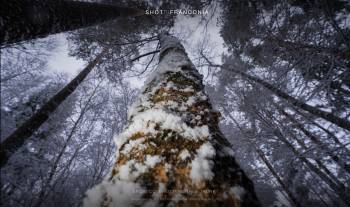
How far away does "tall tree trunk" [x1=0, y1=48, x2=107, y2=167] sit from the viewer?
1.90 m

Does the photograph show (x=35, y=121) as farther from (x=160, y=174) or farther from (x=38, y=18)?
(x=160, y=174)

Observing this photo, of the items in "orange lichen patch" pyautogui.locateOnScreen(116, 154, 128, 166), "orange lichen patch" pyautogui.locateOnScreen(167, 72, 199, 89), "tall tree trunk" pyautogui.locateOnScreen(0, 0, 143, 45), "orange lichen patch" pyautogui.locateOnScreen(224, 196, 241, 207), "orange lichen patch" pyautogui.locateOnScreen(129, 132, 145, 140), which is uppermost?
"tall tree trunk" pyautogui.locateOnScreen(0, 0, 143, 45)

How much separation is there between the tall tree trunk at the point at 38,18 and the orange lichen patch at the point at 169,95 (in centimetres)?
150

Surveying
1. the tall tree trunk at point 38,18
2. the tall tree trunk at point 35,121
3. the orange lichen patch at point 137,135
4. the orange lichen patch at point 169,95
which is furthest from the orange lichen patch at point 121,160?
the tall tree trunk at point 38,18

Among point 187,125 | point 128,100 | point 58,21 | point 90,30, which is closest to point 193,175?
point 187,125

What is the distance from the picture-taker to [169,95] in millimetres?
1497

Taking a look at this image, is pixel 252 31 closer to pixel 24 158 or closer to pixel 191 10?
pixel 191 10

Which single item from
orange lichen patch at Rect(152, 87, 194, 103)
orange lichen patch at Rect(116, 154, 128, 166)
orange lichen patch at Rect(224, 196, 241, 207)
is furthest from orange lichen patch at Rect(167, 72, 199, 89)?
orange lichen patch at Rect(224, 196, 241, 207)

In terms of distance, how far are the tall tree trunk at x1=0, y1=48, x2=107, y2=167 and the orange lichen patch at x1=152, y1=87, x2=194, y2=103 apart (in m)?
1.29

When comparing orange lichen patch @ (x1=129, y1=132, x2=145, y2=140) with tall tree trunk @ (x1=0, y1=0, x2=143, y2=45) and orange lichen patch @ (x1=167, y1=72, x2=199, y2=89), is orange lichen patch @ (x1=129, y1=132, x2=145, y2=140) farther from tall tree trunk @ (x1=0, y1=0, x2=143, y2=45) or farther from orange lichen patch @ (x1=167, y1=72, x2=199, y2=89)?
tall tree trunk @ (x1=0, y1=0, x2=143, y2=45)

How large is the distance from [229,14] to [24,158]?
7.18 meters

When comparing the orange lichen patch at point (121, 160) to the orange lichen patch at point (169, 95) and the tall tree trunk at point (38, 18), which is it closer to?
the orange lichen patch at point (169, 95)

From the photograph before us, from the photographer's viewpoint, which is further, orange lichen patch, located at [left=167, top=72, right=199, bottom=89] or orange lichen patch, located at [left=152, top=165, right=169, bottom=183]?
orange lichen patch, located at [left=167, top=72, right=199, bottom=89]

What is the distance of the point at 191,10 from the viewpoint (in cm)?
645
